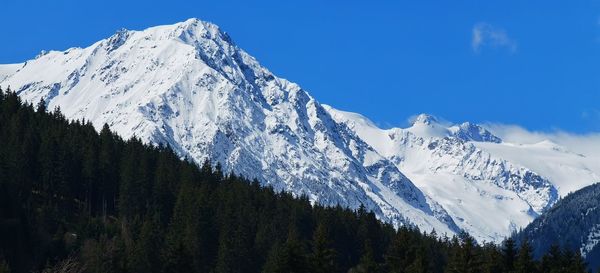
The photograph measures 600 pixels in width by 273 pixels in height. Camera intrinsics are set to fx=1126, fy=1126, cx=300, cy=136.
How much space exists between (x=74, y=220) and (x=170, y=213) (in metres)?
18.7

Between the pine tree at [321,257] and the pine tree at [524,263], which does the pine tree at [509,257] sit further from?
the pine tree at [321,257]

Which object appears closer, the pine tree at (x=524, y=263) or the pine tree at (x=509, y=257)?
the pine tree at (x=524, y=263)

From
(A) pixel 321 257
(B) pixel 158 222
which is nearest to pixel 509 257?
(A) pixel 321 257

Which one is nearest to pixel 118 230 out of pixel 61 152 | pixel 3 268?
pixel 61 152

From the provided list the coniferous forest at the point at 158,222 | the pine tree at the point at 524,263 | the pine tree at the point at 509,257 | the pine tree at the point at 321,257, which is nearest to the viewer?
the pine tree at the point at 321,257

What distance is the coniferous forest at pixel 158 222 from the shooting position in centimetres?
10056

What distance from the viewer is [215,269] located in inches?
4916

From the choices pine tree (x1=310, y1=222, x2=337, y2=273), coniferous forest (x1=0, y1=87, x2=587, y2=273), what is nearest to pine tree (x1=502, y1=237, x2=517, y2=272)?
coniferous forest (x1=0, y1=87, x2=587, y2=273)

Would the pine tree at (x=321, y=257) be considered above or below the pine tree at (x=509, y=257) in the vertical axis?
below

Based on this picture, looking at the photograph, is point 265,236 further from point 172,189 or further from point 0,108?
point 0,108

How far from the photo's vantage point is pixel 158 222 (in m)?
134

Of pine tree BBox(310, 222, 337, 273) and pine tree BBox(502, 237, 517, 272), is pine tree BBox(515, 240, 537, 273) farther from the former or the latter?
pine tree BBox(310, 222, 337, 273)

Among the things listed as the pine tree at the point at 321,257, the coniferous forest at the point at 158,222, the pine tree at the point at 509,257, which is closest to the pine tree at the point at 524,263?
the coniferous forest at the point at 158,222

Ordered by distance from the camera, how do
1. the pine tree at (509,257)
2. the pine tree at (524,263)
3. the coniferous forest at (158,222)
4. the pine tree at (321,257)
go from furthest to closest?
the pine tree at (509,257) < the coniferous forest at (158,222) < the pine tree at (524,263) < the pine tree at (321,257)
